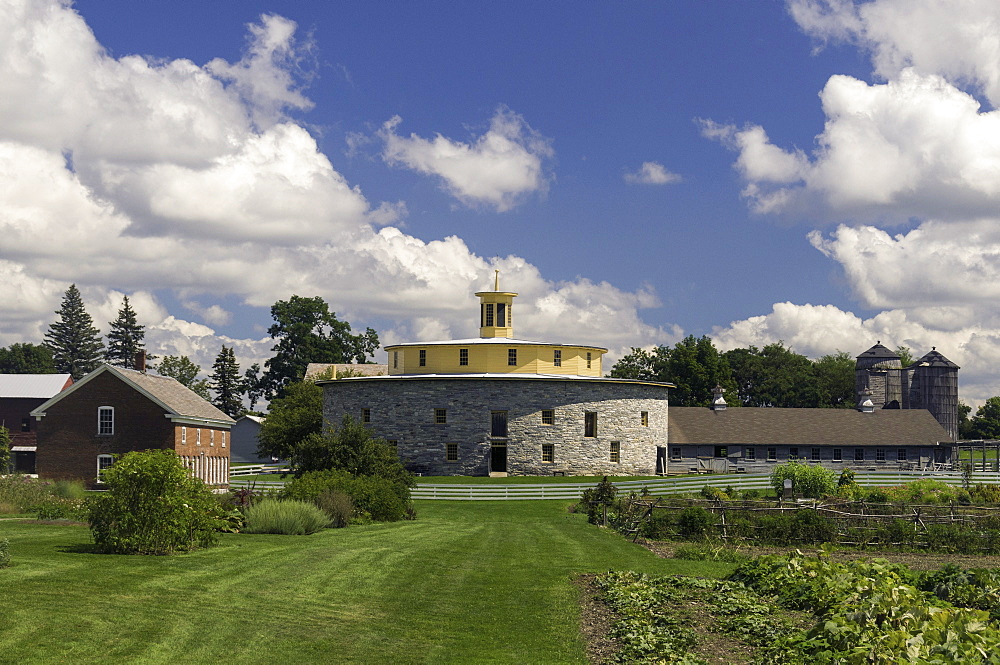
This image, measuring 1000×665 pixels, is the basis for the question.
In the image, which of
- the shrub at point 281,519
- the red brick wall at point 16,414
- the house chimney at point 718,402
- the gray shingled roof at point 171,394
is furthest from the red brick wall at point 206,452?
the house chimney at point 718,402

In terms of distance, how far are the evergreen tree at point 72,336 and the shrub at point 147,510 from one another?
461 feet

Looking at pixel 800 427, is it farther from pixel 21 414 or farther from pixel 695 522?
pixel 21 414

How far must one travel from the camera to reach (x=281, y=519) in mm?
25312

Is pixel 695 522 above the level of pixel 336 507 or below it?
below

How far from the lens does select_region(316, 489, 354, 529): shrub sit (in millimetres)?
28688

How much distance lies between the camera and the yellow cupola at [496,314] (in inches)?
2847

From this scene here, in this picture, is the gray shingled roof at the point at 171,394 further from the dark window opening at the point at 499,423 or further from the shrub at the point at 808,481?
the shrub at the point at 808,481

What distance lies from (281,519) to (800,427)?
2431 inches

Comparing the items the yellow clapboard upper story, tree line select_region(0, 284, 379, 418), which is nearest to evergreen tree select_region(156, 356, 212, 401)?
tree line select_region(0, 284, 379, 418)

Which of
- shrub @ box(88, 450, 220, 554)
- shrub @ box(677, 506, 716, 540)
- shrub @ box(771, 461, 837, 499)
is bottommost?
shrub @ box(771, 461, 837, 499)

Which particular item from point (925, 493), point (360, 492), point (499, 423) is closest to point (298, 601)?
point (360, 492)

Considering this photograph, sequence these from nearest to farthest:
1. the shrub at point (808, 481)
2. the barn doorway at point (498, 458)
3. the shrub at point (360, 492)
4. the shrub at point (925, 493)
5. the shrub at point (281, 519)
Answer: the shrub at point (281, 519) → the shrub at point (360, 492) → the shrub at point (925, 493) → the shrub at point (808, 481) → the barn doorway at point (498, 458)

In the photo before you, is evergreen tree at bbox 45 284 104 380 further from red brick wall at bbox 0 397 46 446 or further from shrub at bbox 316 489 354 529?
shrub at bbox 316 489 354 529

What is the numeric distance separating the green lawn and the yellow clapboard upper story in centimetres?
4473
